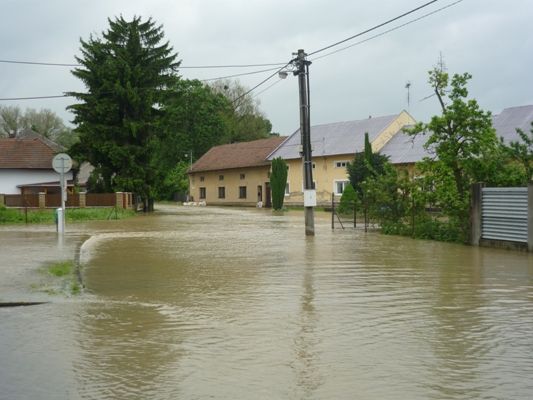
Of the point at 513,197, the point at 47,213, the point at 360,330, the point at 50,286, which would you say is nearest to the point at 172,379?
the point at 360,330

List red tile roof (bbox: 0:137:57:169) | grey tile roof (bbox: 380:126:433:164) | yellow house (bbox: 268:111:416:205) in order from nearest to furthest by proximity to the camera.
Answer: grey tile roof (bbox: 380:126:433:164) → red tile roof (bbox: 0:137:57:169) → yellow house (bbox: 268:111:416:205)

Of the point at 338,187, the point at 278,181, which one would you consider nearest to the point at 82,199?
the point at 278,181

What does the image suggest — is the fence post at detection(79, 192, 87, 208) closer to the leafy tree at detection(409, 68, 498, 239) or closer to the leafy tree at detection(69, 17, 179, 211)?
the leafy tree at detection(69, 17, 179, 211)

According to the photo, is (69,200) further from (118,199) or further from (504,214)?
(504,214)

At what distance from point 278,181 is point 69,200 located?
65.0 feet

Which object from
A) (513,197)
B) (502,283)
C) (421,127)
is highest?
(421,127)

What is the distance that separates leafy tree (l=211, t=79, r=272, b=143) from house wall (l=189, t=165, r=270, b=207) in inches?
548

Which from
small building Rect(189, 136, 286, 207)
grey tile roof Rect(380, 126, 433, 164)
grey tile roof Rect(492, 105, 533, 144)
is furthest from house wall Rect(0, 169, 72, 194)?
grey tile roof Rect(492, 105, 533, 144)

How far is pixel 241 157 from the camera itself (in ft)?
225

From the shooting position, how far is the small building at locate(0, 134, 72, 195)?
49438 millimetres

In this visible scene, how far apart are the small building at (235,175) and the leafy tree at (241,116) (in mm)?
14132

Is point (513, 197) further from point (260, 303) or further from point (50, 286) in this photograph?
point (50, 286)

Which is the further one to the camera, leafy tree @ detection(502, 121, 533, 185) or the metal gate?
leafy tree @ detection(502, 121, 533, 185)

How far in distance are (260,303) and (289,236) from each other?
543 inches
